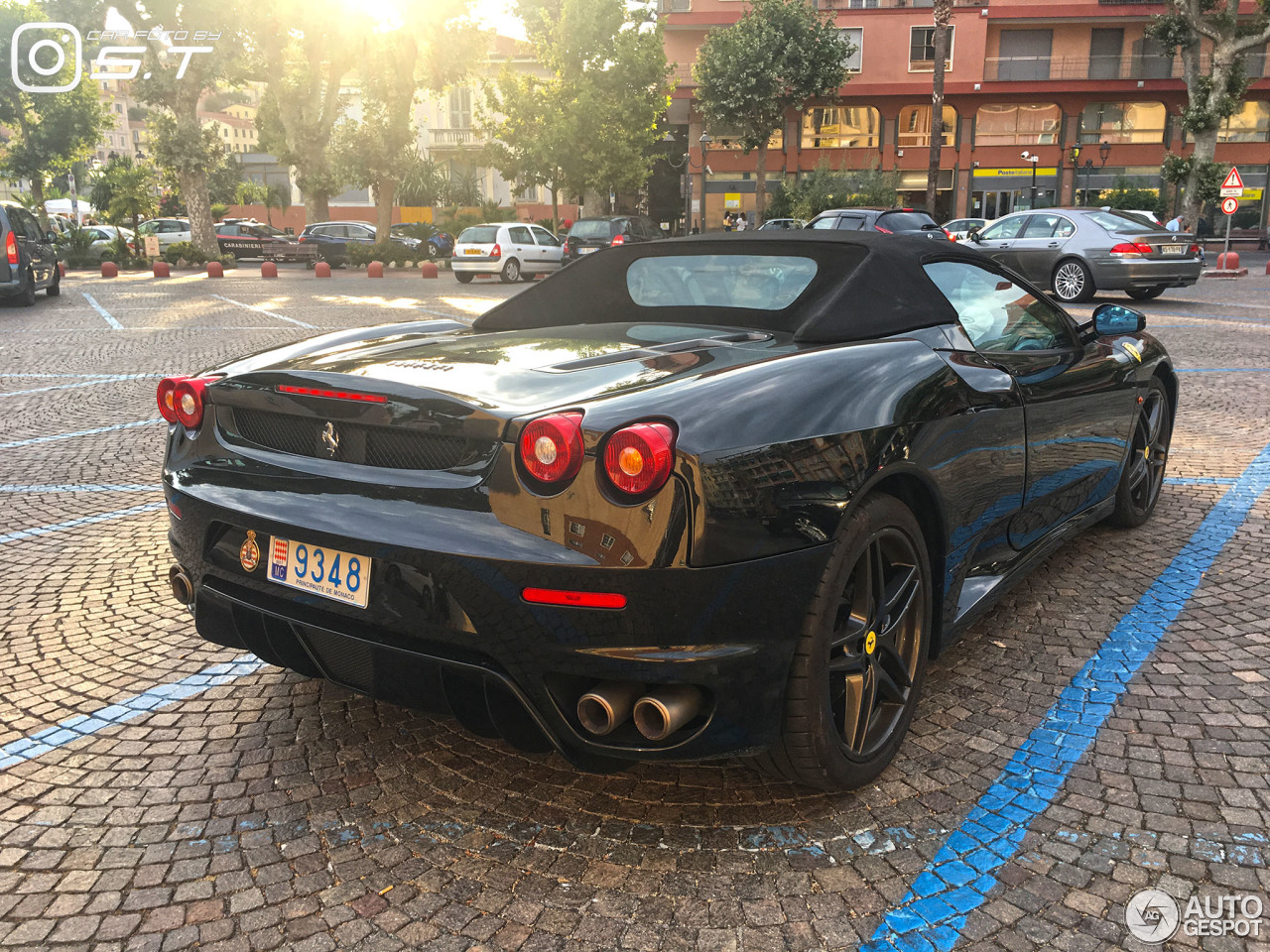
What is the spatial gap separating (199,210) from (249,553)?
32.0m

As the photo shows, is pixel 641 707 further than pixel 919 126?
No

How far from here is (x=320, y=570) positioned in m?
2.39

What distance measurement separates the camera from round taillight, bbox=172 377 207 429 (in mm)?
2834

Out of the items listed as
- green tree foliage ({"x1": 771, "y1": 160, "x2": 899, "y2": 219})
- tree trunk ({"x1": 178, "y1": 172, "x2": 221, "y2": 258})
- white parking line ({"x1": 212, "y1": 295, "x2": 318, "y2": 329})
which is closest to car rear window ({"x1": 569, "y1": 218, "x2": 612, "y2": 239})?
white parking line ({"x1": 212, "y1": 295, "x2": 318, "y2": 329})

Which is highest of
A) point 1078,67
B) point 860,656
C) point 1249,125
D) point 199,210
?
point 1078,67

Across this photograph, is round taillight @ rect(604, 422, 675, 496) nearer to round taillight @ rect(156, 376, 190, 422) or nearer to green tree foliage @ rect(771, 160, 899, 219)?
round taillight @ rect(156, 376, 190, 422)

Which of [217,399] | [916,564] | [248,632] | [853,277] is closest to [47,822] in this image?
[248,632]

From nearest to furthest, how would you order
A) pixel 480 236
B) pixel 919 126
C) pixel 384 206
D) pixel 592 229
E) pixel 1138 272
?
pixel 1138 272
pixel 480 236
pixel 592 229
pixel 384 206
pixel 919 126

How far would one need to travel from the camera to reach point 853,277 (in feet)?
9.93

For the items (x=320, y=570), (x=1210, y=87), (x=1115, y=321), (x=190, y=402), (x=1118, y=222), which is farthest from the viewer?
(x=1210, y=87)

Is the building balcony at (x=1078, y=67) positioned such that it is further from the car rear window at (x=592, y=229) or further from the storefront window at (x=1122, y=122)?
the car rear window at (x=592, y=229)

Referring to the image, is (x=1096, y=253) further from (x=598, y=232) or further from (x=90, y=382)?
(x=90, y=382)

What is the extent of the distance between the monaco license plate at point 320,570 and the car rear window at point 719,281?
60.2 inches

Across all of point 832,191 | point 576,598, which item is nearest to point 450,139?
point 832,191
